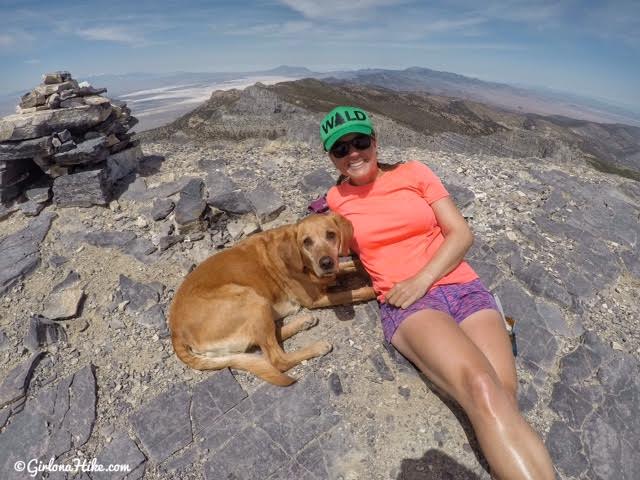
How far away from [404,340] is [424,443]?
0.92 metres

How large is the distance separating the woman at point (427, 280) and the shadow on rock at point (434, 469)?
706 millimetres

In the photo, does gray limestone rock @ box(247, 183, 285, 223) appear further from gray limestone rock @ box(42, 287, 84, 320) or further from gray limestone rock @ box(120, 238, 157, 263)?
gray limestone rock @ box(42, 287, 84, 320)

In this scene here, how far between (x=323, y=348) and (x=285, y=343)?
1.71 ft

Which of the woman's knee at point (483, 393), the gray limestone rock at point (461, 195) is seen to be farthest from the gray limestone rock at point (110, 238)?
the gray limestone rock at point (461, 195)

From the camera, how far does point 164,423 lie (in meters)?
3.46

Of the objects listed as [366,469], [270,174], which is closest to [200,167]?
[270,174]

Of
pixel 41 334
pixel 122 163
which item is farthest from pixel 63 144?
Result: pixel 41 334

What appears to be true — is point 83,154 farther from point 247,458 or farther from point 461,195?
point 461,195

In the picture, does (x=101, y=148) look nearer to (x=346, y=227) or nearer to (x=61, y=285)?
(x=61, y=285)

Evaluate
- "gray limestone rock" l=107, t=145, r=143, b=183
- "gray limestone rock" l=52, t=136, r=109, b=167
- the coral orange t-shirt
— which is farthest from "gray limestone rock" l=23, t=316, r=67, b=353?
the coral orange t-shirt

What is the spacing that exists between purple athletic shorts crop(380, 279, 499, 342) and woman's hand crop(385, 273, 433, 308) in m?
0.06

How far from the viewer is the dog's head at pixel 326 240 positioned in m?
3.75

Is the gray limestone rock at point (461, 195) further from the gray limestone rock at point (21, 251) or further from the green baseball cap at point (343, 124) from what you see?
the gray limestone rock at point (21, 251)

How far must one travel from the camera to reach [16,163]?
6.28 meters
